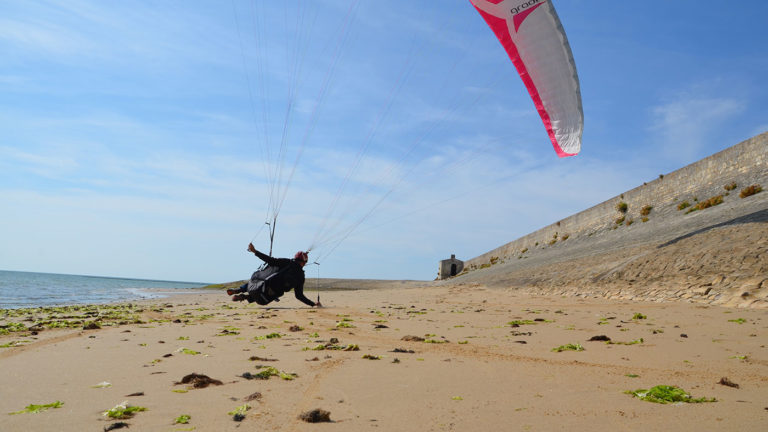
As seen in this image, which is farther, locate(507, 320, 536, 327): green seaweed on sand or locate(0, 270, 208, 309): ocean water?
locate(0, 270, 208, 309): ocean water

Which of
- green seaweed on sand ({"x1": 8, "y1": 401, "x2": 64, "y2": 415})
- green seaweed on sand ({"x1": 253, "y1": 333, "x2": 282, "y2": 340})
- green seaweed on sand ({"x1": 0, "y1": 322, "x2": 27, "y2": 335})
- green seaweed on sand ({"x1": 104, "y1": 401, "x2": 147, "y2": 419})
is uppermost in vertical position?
green seaweed on sand ({"x1": 253, "y1": 333, "x2": 282, "y2": 340})

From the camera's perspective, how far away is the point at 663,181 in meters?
19.3

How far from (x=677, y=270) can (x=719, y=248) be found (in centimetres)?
98

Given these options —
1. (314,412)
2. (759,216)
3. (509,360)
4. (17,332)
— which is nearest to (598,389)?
(509,360)

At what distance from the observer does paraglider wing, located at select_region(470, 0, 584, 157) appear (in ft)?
32.7

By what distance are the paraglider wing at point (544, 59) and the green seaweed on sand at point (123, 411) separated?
390 inches

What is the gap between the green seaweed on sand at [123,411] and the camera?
2.70m

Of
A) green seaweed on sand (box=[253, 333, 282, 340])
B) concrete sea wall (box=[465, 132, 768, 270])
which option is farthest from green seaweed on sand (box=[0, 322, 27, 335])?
concrete sea wall (box=[465, 132, 768, 270])

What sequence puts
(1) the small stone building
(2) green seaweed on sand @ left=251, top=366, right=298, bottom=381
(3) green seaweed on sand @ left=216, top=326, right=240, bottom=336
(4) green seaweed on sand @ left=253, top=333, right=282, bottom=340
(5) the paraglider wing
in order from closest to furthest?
(2) green seaweed on sand @ left=251, top=366, right=298, bottom=381
(4) green seaweed on sand @ left=253, top=333, right=282, bottom=340
(3) green seaweed on sand @ left=216, top=326, right=240, bottom=336
(5) the paraglider wing
(1) the small stone building

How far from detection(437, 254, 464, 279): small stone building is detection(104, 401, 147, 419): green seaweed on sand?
1448 inches

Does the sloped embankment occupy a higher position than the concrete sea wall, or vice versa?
the concrete sea wall

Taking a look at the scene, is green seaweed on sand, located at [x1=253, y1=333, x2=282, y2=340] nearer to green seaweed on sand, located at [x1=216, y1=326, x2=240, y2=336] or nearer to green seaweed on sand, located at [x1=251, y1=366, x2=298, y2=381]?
green seaweed on sand, located at [x1=216, y1=326, x2=240, y2=336]

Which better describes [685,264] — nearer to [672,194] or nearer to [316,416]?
[672,194]

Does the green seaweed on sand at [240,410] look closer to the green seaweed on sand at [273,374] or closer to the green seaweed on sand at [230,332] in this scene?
the green seaweed on sand at [273,374]
